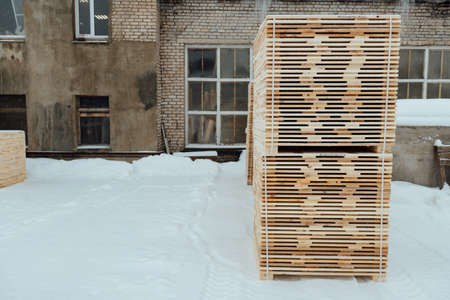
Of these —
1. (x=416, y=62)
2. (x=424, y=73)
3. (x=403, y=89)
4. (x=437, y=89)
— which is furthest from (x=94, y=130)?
(x=437, y=89)

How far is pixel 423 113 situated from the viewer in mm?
7621

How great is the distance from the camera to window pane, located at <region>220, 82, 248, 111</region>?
35.2 ft

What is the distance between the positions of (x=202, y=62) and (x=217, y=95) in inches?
44.2

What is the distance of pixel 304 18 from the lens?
3.21 metres

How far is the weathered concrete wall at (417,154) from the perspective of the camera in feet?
24.7

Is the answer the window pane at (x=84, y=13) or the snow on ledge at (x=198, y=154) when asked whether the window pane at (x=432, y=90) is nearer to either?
the snow on ledge at (x=198, y=154)

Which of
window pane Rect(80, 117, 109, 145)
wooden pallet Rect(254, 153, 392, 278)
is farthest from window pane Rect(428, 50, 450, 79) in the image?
window pane Rect(80, 117, 109, 145)

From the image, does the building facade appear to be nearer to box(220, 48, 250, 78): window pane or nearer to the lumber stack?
box(220, 48, 250, 78): window pane

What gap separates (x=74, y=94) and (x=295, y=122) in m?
8.41

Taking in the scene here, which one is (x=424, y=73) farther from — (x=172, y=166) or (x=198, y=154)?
(x=172, y=166)

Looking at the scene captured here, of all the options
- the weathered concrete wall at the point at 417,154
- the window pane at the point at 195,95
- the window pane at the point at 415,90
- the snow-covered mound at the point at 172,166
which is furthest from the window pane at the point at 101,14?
the window pane at the point at 415,90

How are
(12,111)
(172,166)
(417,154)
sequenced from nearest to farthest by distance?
(417,154)
(172,166)
(12,111)

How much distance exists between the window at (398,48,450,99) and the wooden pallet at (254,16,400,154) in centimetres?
854

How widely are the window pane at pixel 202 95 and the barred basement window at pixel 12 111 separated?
4.99 metres
